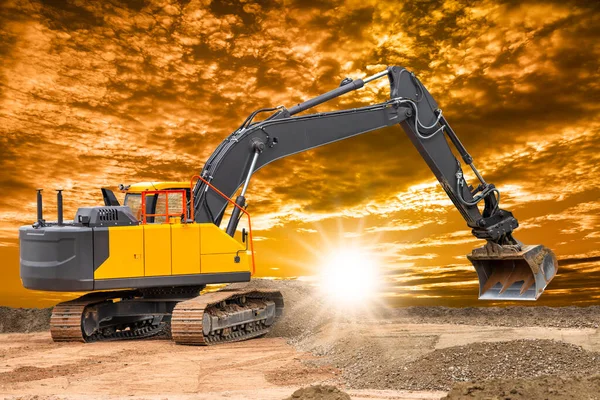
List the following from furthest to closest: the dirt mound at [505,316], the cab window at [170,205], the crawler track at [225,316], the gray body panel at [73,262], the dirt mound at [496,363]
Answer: the dirt mound at [505,316] < the cab window at [170,205] < the gray body panel at [73,262] < the crawler track at [225,316] < the dirt mound at [496,363]

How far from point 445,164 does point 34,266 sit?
8.31 meters

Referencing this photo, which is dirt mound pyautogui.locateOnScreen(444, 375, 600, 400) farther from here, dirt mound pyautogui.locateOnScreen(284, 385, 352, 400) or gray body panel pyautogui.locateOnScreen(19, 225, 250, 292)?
gray body panel pyautogui.locateOnScreen(19, 225, 250, 292)

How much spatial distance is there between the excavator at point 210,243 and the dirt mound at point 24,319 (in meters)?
3.08

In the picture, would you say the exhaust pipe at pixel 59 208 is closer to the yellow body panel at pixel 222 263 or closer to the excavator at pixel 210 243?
the excavator at pixel 210 243

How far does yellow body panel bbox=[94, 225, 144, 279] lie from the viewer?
1060cm

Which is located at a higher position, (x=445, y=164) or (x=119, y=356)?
(x=445, y=164)

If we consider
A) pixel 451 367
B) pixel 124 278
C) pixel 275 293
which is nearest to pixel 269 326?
pixel 275 293

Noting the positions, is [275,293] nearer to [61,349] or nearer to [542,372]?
[61,349]

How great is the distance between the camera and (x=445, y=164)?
1337 centimetres

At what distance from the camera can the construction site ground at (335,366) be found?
21.4ft

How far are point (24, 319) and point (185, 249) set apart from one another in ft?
21.5

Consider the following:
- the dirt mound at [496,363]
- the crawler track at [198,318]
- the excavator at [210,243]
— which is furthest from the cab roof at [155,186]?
the dirt mound at [496,363]

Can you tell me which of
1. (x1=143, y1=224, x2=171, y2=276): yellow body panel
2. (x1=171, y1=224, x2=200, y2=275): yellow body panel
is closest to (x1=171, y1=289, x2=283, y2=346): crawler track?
(x1=171, y1=224, x2=200, y2=275): yellow body panel

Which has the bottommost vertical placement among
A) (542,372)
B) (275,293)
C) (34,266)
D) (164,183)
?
(542,372)
